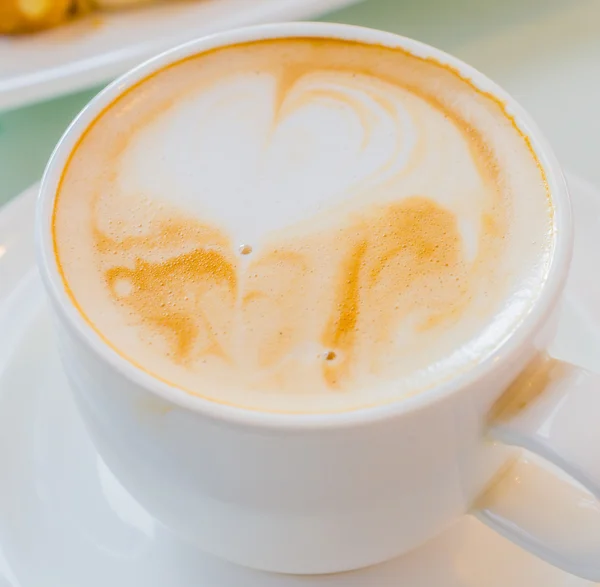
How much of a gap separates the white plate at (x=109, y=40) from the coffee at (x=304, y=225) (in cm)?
37

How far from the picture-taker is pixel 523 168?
0.62 m

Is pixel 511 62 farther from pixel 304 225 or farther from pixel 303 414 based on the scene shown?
pixel 303 414

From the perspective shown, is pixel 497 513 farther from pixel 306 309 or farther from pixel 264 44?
pixel 264 44

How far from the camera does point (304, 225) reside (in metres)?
0.60

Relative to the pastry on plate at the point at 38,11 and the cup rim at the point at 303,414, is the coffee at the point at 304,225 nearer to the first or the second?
the cup rim at the point at 303,414

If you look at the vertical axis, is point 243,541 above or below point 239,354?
below

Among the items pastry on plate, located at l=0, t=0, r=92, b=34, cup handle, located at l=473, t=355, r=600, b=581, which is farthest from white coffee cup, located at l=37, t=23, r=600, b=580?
pastry on plate, located at l=0, t=0, r=92, b=34

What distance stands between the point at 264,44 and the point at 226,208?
0.70 ft

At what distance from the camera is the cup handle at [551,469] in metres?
0.48

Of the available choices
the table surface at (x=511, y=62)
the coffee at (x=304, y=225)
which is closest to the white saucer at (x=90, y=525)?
the coffee at (x=304, y=225)

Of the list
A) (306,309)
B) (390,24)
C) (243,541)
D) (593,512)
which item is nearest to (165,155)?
(306,309)

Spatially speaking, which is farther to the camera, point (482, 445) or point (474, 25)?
point (474, 25)

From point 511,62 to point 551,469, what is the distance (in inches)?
28.6

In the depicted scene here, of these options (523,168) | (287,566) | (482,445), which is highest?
Answer: (523,168)
